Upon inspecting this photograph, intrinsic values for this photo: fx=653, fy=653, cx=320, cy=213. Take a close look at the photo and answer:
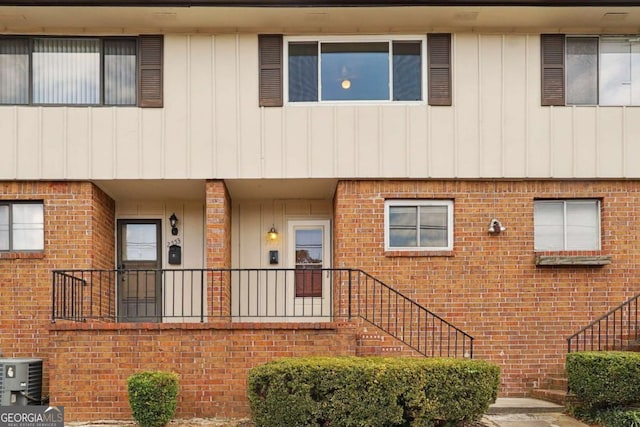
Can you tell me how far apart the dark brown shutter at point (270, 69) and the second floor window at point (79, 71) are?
1598mm

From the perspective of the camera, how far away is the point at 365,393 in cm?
745

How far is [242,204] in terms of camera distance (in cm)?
1162

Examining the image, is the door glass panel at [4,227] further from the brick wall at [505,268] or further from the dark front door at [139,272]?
the brick wall at [505,268]

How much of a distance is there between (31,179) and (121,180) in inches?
53.6

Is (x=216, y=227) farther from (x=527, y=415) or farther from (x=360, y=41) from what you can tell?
(x=527, y=415)

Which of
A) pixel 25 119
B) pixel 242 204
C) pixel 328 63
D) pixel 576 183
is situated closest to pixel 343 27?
pixel 328 63

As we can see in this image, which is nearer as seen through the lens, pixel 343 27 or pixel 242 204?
pixel 343 27

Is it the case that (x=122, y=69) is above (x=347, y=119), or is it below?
above

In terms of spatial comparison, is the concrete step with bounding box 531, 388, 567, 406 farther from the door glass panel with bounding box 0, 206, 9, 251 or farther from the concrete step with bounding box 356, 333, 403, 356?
the door glass panel with bounding box 0, 206, 9, 251

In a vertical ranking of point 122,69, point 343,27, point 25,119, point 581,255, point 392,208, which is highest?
point 343,27

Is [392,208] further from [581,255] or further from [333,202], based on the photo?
[581,255]

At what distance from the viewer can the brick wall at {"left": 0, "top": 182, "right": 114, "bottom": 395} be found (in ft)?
32.7

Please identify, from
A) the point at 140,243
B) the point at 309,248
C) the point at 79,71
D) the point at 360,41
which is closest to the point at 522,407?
the point at 309,248

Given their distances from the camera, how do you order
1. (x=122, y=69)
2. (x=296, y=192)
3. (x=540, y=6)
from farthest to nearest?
(x=296, y=192) → (x=122, y=69) → (x=540, y=6)
